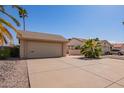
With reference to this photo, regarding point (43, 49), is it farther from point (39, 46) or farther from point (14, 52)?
point (14, 52)

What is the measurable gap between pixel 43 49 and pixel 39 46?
732mm

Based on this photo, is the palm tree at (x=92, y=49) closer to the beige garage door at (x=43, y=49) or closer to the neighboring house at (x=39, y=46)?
the neighboring house at (x=39, y=46)

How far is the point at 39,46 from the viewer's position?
14844mm

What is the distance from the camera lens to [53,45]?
16.2 metres

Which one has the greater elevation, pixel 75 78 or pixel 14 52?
pixel 14 52

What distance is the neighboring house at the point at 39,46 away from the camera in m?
13.7

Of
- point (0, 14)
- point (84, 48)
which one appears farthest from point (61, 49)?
point (0, 14)

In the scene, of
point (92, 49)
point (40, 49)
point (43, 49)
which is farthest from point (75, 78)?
point (92, 49)

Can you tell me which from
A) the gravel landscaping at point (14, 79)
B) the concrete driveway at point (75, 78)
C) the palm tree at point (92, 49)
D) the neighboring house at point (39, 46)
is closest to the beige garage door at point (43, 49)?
the neighboring house at point (39, 46)

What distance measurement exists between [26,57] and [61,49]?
568 cm

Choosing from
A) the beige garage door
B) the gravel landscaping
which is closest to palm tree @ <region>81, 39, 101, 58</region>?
the beige garage door

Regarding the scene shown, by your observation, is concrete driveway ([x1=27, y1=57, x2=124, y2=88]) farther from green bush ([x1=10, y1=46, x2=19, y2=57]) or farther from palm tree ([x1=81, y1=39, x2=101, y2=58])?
green bush ([x1=10, y1=46, x2=19, y2=57])

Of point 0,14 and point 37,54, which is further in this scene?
point 37,54
